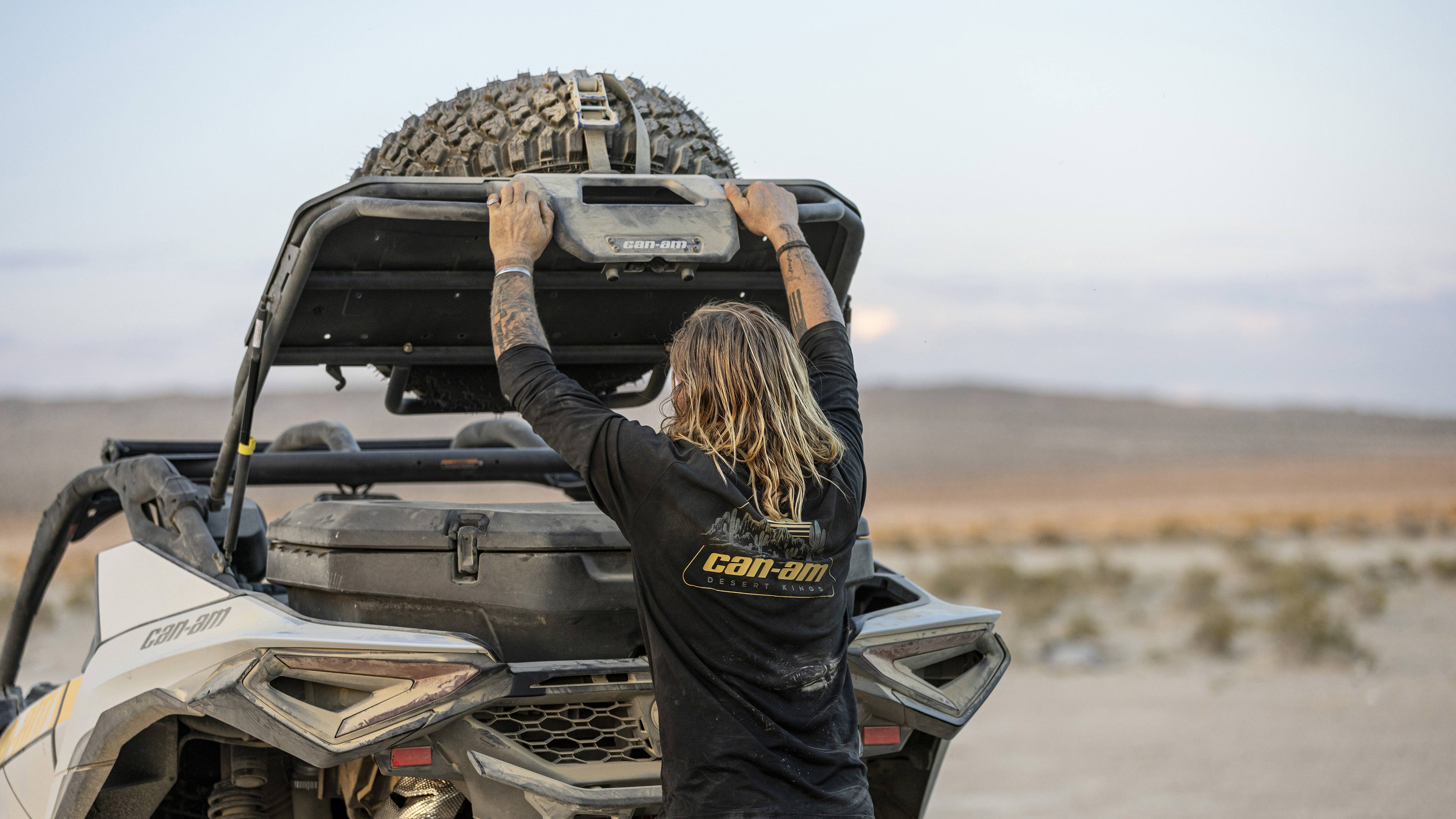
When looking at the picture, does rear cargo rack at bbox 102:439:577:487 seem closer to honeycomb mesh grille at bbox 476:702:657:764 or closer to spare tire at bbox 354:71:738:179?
spare tire at bbox 354:71:738:179

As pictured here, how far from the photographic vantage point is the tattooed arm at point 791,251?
3.33 m

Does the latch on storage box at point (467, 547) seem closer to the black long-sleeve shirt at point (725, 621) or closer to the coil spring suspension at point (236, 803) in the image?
the black long-sleeve shirt at point (725, 621)

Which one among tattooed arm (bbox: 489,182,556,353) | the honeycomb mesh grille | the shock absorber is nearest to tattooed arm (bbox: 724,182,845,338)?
tattooed arm (bbox: 489,182,556,353)

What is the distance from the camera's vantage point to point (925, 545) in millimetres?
35031

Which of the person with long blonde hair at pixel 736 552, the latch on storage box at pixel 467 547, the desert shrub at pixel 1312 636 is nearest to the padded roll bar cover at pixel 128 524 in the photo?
the latch on storage box at pixel 467 547

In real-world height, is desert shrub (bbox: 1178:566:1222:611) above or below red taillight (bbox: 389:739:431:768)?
below

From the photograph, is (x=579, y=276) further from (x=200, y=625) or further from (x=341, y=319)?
(x=200, y=625)

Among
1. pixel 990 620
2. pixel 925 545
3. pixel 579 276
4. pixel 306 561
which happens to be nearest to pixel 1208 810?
pixel 990 620

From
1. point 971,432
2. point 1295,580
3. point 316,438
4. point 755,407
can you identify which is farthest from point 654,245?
point 971,432

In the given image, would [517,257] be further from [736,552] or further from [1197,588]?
[1197,588]

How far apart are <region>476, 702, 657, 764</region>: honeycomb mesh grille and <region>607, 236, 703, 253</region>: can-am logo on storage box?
1137 millimetres

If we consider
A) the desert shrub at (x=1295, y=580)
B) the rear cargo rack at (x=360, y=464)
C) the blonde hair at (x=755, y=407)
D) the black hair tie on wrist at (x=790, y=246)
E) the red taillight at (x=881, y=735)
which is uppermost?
the black hair tie on wrist at (x=790, y=246)

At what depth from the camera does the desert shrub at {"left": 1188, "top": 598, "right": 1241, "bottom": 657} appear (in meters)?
16.1

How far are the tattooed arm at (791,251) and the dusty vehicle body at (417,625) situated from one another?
0.08 meters
